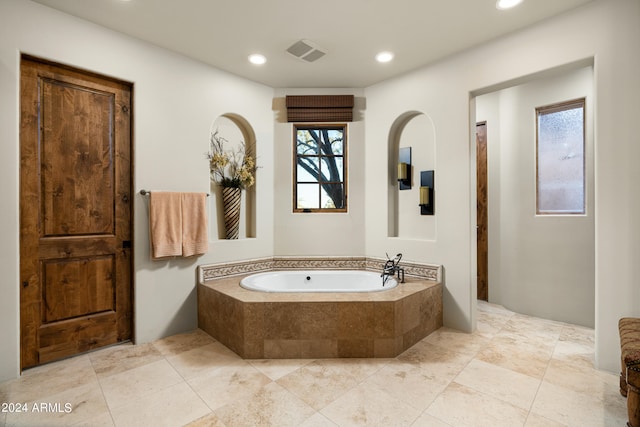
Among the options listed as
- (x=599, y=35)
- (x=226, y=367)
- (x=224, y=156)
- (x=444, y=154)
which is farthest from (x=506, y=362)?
(x=224, y=156)

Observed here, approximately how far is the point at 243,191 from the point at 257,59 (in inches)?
53.5

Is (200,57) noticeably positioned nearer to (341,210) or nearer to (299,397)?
(341,210)

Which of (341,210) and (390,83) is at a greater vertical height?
(390,83)

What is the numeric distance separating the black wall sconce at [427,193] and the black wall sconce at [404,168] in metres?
0.15

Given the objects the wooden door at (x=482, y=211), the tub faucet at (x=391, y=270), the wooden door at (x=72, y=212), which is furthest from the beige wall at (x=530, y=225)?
the wooden door at (x=72, y=212)

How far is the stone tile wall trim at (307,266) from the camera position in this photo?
9.71 feet

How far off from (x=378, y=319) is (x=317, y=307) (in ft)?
1.53

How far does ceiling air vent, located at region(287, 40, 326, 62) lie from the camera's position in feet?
8.52

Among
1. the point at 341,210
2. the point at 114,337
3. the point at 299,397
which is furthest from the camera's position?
the point at 341,210

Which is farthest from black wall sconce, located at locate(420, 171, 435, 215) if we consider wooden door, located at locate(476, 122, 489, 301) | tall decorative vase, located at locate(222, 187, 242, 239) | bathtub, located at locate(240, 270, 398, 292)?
tall decorative vase, located at locate(222, 187, 242, 239)

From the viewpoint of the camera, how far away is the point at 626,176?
198 cm

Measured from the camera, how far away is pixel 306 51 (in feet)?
8.86

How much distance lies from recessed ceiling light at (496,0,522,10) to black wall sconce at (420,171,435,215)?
1.45 m

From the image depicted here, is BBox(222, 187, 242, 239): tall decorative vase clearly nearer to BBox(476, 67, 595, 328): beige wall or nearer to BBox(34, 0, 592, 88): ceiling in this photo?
BBox(34, 0, 592, 88): ceiling
